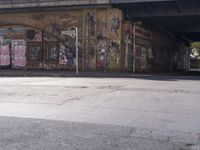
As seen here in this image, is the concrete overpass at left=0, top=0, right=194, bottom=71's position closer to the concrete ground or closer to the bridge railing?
the bridge railing

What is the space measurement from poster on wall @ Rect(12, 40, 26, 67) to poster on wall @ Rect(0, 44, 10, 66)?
658 mm

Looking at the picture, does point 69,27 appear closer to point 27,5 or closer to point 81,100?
point 27,5

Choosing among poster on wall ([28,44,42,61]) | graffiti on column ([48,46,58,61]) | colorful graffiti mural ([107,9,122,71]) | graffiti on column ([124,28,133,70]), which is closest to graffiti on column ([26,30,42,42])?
poster on wall ([28,44,42,61])

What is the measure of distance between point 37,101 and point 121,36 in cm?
2537

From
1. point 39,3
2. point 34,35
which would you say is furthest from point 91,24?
point 34,35

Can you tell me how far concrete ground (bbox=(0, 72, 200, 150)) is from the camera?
23.8 feet

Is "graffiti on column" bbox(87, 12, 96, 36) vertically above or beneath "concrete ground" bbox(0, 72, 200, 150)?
above

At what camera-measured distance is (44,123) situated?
361 inches

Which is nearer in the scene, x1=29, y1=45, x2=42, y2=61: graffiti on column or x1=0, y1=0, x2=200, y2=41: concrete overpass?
x1=0, y1=0, x2=200, y2=41: concrete overpass

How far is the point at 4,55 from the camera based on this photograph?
137 feet

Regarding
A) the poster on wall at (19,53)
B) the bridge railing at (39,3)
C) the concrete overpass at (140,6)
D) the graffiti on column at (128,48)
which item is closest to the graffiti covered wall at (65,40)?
the poster on wall at (19,53)

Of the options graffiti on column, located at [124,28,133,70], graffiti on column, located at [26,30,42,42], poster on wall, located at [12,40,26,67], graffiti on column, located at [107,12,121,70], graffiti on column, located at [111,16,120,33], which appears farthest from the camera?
poster on wall, located at [12,40,26,67]

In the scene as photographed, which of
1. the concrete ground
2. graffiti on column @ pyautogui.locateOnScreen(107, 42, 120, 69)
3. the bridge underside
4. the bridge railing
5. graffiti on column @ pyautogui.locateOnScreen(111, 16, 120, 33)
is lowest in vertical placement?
the concrete ground

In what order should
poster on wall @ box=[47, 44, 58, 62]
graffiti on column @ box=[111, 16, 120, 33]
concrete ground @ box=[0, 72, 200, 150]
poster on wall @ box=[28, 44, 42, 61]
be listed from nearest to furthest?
concrete ground @ box=[0, 72, 200, 150]
graffiti on column @ box=[111, 16, 120, 33]
poster on wall @ box=[47, 44, 58, 62]
poster on wall @ box=[28, 44, 42, 61]
